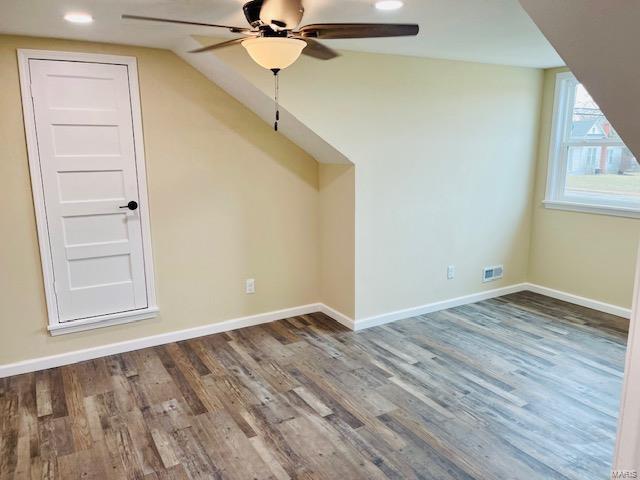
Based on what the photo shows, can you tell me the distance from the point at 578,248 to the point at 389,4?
3.31 meters

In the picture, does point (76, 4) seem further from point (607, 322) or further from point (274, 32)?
point (607, 322)

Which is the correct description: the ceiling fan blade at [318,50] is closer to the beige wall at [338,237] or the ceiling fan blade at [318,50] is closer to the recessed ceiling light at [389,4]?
the recessed ceiling light at [389,4]

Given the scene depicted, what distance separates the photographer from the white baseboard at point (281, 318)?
3.34m

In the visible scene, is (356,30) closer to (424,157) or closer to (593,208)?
(424,157)

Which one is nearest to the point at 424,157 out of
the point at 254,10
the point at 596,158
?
the point at 596,158

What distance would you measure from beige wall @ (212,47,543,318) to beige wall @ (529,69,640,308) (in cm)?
12

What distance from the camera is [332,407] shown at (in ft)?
9.20

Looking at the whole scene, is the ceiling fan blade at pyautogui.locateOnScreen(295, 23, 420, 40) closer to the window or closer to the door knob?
the door knob

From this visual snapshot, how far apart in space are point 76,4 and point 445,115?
289cm

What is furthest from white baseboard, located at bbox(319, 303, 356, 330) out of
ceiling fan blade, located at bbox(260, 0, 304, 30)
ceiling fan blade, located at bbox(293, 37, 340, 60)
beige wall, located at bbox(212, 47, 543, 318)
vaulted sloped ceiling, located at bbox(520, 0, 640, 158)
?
vaulted sloped ceiling, located at bbox(520, 0, 640, 158)

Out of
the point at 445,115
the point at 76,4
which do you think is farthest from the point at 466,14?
the point at 76,4

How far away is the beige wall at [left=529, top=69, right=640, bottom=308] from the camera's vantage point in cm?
418

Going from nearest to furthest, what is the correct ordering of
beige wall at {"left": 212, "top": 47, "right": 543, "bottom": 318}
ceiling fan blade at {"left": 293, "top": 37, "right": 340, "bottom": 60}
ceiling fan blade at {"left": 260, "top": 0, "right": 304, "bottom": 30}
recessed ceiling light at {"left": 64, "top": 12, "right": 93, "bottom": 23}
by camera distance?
ceiling fan blade at {"left": 260, "top": 0, "right": 304, "bottom": 30}
ceiling fan blade at {"left": 293, "top": 37, "right": 340, "bottom": 60}
recessed ceiling light at {"left": 64, "top": 12, "right": 93, "bottom": 23}
beige wall at {"left": 212, "top": 47, "right": 543, "bottom": 318}

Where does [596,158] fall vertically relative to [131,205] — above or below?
above
